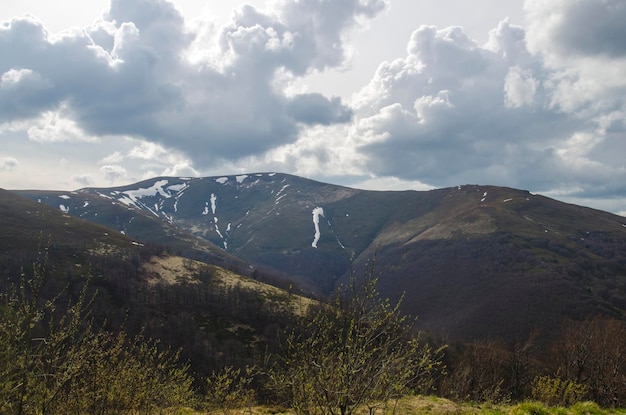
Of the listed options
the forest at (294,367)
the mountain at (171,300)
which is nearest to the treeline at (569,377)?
the forest at (294,367)

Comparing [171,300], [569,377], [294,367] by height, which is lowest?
[171,300]

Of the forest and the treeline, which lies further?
the treeline

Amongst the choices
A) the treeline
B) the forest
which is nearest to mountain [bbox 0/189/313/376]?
the forest

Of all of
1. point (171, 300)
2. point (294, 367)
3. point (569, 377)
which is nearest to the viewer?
point (294, 367)

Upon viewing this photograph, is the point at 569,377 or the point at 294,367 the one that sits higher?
the point at 294,367

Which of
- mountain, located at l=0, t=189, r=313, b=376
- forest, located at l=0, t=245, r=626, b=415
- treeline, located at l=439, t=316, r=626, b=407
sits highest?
forest, located at l=0, t=245, r=626, b=415

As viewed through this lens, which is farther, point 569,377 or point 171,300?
point 171,300

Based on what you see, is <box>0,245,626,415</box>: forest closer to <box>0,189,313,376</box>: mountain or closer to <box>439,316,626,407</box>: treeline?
<box>439,316,626,407</box>: treeline

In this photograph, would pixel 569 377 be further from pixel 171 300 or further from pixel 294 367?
pixel 171 300

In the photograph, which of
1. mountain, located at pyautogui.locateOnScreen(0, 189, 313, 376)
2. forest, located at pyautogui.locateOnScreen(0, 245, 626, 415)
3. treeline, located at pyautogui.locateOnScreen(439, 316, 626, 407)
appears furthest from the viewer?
mountain, located at pyautogui.locateOnScreen(0, 189, 313, 376)

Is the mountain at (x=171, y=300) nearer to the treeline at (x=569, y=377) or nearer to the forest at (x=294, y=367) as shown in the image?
the forest at (x=294, y=367)

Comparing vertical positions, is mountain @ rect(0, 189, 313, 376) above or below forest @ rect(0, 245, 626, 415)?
below

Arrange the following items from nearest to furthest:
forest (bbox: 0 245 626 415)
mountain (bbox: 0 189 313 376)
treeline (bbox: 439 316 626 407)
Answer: forest (bbox: 0 245 626 415)
treeline (bbox: 439 316 626 407)
mountain (bbox: 0 189 313 376)

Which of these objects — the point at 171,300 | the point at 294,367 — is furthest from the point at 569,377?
the point at 171,300
